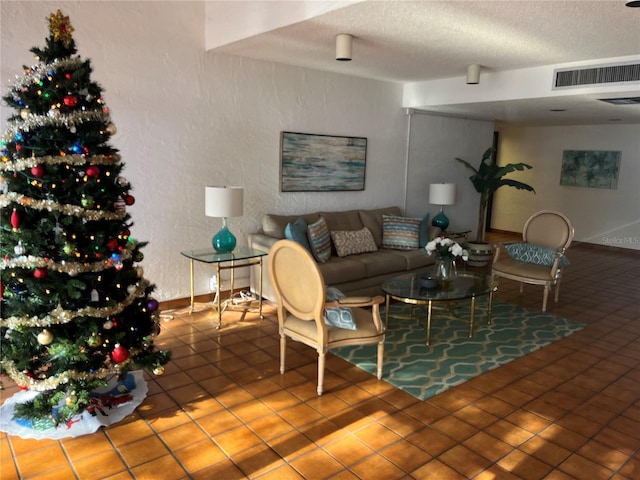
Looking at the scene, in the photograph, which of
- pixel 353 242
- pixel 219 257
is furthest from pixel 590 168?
pixel 219 257

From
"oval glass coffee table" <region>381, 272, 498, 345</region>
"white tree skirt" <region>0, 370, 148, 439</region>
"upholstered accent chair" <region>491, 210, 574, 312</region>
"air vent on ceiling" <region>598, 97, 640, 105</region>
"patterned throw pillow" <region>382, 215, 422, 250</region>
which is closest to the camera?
"white tree skirt" <region>0, 370, 148, 439</region>

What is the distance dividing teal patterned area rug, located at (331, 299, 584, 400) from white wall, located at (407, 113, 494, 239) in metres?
2.35

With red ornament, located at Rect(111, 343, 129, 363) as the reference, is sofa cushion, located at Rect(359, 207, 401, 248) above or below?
above

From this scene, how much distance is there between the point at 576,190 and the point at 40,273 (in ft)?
30.1

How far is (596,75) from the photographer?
4.38m

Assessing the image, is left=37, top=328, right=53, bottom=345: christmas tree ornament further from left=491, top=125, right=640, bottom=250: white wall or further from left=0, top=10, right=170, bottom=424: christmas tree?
left=491, top=125, right=640, bottom=250: white wall

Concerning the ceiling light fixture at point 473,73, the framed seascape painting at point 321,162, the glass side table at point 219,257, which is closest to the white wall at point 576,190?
the ceiling light fixture at point 473,73

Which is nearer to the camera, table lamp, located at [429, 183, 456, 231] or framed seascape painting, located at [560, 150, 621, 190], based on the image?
table lamp, located at [429, 183, 456, 231]

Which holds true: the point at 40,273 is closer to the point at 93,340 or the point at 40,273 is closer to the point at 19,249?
the point at 19,249

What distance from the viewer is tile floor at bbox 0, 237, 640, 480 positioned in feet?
7.79

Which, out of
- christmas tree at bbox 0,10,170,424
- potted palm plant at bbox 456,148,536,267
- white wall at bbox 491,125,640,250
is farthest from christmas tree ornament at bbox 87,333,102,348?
white wall at bbox 491,125,640,250

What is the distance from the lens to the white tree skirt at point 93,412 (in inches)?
102

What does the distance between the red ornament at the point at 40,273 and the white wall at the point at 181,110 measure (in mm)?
1710

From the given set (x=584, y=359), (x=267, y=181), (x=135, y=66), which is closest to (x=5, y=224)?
(x=135, y=66)
